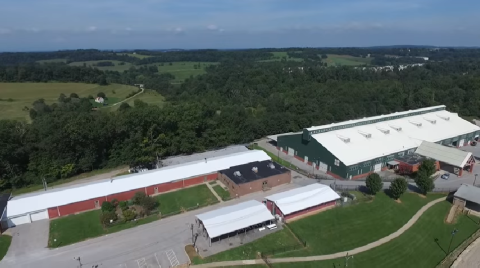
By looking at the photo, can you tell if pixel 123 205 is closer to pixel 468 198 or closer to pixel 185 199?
pixel 185 199

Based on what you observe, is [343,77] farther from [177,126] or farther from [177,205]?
[177,205]

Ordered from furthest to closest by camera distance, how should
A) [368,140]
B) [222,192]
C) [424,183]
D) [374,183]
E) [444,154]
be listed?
[368,140] → [444,154] → [222,192] → [424,183] → [374,183]

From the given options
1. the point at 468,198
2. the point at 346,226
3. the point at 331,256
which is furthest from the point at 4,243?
the point at 468,198

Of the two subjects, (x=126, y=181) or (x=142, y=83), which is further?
(x=142, y=83)

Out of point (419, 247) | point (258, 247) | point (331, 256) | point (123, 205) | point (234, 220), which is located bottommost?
point (419, 247)

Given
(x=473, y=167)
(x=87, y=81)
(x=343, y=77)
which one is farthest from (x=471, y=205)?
(x=87, y=81)

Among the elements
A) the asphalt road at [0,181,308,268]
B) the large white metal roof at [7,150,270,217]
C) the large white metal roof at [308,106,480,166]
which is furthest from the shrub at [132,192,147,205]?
the large white metal roof at [308,106,480,166]
